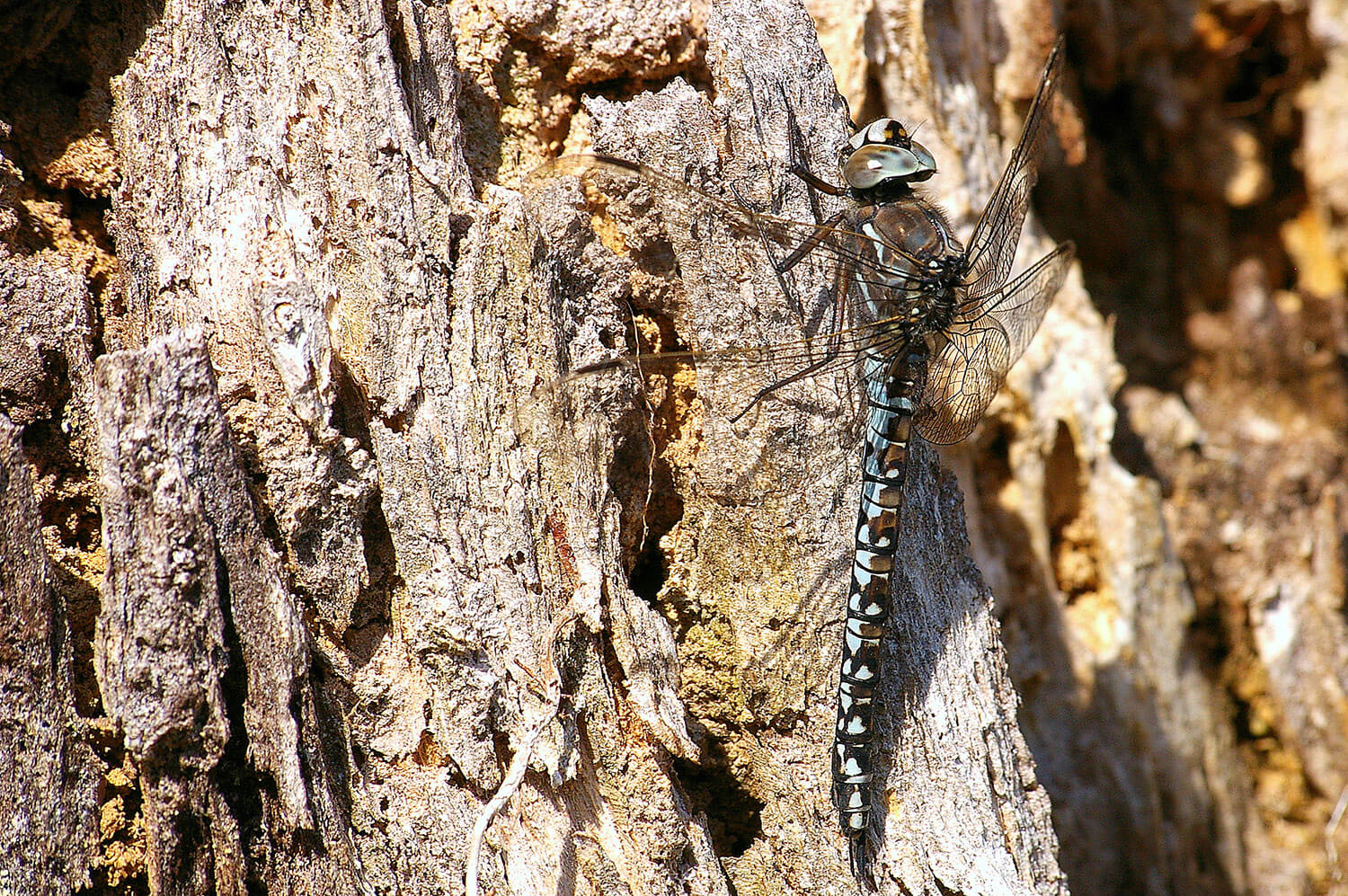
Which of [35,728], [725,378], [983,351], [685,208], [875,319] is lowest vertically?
[35,728]

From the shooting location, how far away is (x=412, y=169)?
1607mm

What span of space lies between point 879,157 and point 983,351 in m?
0.56

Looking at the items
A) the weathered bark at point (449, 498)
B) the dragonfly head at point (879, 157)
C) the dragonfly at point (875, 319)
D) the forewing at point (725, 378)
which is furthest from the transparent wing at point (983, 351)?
the dragonfly head at point (879, 157)

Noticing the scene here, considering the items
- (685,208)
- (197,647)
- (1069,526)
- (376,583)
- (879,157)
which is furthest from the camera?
(1069,526)

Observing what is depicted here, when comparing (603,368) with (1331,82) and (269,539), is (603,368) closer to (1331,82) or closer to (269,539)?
(269,539)

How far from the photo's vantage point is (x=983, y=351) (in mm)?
2148

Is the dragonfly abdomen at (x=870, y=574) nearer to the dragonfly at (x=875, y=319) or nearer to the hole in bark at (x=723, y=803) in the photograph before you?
the dragonfly at (x=875, y=319)

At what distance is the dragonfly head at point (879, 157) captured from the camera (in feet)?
6.35

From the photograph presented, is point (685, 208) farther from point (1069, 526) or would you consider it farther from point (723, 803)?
point (1069, 526)

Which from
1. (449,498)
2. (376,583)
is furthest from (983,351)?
(376,583)

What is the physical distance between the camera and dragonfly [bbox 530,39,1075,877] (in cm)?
170

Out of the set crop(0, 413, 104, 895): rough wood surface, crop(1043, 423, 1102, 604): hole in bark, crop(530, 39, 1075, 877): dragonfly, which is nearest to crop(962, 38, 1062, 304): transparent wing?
crop(530, 39, 1075, 877): dragonfly

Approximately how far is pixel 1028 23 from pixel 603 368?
2006 millimetres

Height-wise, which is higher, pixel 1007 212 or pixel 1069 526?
pixel 1007 212
